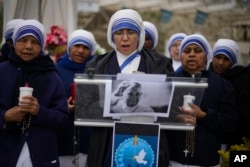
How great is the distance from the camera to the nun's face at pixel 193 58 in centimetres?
427

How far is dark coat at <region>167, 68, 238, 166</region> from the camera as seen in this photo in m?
4.10

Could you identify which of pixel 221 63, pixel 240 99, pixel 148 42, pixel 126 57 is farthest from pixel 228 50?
pixel 126 57

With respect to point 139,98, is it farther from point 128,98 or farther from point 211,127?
point 211,127

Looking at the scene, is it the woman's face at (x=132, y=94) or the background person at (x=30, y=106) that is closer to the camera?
the woman's face at (x=132, y=94)

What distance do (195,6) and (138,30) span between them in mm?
17470

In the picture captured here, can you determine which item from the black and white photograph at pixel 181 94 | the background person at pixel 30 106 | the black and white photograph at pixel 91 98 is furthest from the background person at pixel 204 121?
the background person at pixel 30 106

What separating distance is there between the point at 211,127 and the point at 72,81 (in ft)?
5.05

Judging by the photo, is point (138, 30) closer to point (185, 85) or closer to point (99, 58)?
point (99, 58)

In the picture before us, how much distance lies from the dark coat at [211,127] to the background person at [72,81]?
845 millimetres

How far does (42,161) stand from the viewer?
13.0 feet

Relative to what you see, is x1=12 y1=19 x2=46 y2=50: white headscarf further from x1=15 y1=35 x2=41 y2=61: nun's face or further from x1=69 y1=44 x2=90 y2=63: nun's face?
x1=69 y1=44 x2=90 y2=63: nun's face

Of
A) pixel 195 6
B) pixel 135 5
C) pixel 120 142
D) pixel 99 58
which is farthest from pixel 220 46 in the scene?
pixel 135 5

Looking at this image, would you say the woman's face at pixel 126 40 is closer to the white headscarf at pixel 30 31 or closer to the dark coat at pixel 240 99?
the white headscarf at pixel 30 31

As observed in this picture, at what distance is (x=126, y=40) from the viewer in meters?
4.01
